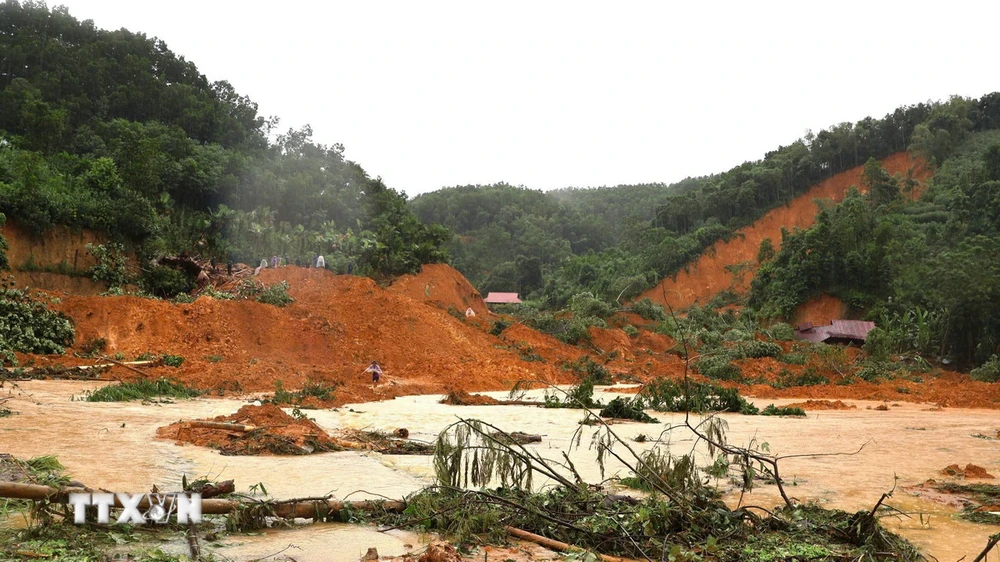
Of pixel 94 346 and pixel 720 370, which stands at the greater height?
pixel 94 346

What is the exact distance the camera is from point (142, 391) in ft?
50.4

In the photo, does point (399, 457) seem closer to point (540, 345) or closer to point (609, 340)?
point (540, 345)

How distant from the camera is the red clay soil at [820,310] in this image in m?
43.9

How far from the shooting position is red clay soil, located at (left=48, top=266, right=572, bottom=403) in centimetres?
2053

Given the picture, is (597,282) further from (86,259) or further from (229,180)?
(86,259)

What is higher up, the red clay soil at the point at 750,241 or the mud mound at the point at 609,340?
the red clay soil at the point at 750,241

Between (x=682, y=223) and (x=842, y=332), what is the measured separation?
35.5 meters


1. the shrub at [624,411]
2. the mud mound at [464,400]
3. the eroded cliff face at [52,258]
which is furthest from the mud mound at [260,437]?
the eroded cliff face at [52,258]

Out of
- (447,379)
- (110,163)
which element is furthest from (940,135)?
(110,163)

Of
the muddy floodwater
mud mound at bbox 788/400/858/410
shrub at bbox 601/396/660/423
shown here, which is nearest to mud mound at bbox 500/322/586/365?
mud mound at bbox 788/400/858/410

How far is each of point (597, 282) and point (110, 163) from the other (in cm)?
3927

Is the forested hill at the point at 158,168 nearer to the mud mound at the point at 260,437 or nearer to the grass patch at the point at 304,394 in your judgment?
the grass patch at the point at 304,394

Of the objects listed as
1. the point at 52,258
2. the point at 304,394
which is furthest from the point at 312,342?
the point at 52,258

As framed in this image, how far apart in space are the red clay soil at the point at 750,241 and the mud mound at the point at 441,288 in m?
19.6
